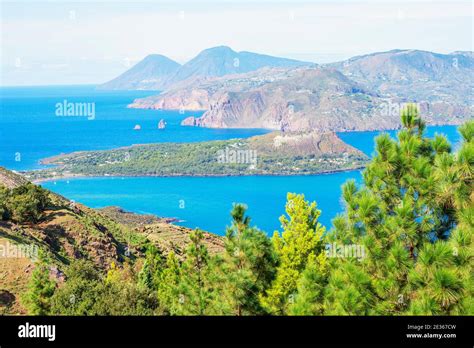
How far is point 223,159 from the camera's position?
142375 mm

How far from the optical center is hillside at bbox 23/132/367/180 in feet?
434

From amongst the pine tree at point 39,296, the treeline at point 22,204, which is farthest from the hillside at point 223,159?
the pine tree at point 39,296

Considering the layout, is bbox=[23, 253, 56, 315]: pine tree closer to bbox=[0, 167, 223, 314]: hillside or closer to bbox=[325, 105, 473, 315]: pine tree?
bbox=[0, 167, 223, 314]: hillside

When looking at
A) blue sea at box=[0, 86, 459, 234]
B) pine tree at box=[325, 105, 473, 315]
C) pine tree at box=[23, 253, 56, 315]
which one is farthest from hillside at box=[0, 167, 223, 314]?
blue sea at box=[0, 86, 459, 234]

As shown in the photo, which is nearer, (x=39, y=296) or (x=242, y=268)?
(x=242, y=268)

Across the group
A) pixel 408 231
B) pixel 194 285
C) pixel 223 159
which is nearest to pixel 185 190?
pixel 223 159

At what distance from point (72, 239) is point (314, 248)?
15.4 m

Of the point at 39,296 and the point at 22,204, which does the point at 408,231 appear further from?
the point at 22,204

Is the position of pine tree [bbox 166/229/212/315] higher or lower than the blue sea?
higher

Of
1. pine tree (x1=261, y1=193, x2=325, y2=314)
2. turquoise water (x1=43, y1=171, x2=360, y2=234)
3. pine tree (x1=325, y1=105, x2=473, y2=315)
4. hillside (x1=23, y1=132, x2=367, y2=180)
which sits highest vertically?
pine tree (x1=325, y1=105, x2=473, y2=315)

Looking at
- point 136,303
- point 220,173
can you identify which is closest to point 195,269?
point 136,303

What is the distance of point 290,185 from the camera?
11575 cm

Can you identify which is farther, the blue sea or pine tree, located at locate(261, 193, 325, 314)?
the blue sea
